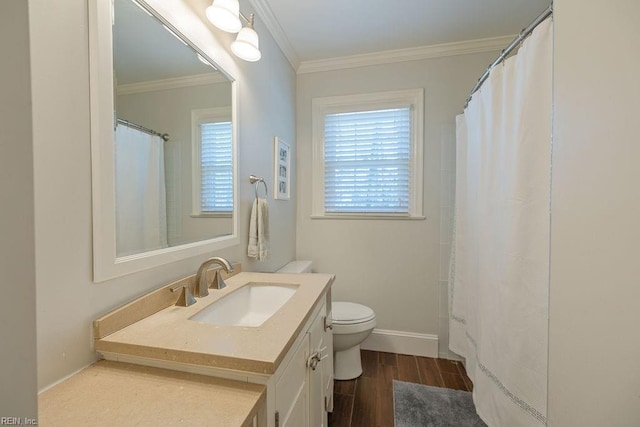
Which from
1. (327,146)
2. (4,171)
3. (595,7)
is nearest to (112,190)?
(4,171)

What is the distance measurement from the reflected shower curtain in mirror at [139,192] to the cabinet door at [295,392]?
619 mm

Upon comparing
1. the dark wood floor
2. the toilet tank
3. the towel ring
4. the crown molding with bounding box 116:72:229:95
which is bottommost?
the dark wood floor

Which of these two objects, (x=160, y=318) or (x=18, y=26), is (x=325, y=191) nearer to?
(x=160, y=318)

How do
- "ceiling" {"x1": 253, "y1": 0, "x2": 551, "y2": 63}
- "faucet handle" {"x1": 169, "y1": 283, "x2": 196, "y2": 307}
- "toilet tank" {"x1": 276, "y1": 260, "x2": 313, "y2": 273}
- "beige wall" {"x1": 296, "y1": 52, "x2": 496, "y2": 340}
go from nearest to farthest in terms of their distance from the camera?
1. "faucet handle" {"x1": 169, "y1": 283, "x2": 196, "y2": 307}
2. "ceiling" {"x1": 253, "y1": 0, "x2": 551, "y2": 63}
3. "toilet tank" {"x1": 276, "y1": 260, "x2": 313, "y2": 273}
4. "beige wall" {"x1": 296, "y1": 52, "x2": 496, "y2": 340}

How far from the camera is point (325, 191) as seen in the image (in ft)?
7.90

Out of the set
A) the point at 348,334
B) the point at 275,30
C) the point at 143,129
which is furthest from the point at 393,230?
the point at 143,129

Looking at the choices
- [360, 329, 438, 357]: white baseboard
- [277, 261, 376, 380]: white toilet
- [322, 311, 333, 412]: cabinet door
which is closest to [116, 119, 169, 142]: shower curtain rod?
[322, 311, 333, 412]: cabinet door

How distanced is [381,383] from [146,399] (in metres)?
1.68

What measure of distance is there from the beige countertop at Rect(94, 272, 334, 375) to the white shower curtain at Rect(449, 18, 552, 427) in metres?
0.92

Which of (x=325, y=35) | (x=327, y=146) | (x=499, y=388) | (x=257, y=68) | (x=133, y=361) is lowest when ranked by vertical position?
(x=499, y=388)

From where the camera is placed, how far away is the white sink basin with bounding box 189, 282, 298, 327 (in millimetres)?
1122

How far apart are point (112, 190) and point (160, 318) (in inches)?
17.0

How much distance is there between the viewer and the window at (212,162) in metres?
1.20

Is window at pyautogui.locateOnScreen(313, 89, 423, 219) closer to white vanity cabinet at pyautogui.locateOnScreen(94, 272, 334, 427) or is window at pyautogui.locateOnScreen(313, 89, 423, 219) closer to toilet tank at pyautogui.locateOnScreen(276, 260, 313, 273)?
toilet tank at pyautogui.locateOnScreen(276, 260, 313, 273)
